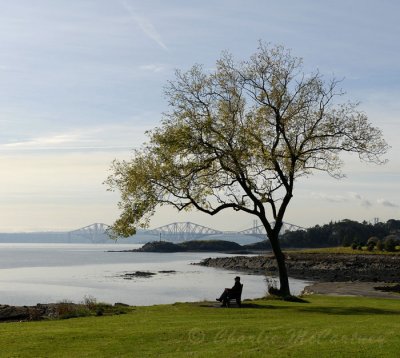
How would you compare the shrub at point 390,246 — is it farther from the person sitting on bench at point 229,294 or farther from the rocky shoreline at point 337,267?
the person sitting on bench at point 229,294

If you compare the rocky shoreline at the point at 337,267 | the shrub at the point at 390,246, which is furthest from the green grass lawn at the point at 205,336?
the shrub at the point at 390,246

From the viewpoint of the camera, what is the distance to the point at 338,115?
38.5m

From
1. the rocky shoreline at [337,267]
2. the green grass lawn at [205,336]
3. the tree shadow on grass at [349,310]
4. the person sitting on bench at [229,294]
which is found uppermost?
the person sitting on bench at [229,294]

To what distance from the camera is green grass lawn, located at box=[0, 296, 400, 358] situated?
16.5m

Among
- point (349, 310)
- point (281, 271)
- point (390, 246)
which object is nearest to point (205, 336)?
point (349, 310)

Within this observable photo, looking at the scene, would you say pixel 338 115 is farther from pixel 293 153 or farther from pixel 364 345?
pixel 364 345

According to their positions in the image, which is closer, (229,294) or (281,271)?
(229,294)

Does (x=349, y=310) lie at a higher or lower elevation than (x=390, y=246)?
lower

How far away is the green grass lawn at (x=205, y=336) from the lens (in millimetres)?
16484

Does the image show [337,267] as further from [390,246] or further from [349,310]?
[349,310]

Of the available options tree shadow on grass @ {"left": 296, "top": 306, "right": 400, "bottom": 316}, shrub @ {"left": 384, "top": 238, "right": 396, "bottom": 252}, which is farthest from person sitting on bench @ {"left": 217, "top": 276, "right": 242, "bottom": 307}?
shrub @ {"left": 384, "top": 238, "right": 396, "bottom": 252}

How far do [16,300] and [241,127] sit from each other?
30894 millimetres

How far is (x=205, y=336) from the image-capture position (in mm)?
18766

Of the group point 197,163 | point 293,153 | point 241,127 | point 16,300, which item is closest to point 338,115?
point 293,153
